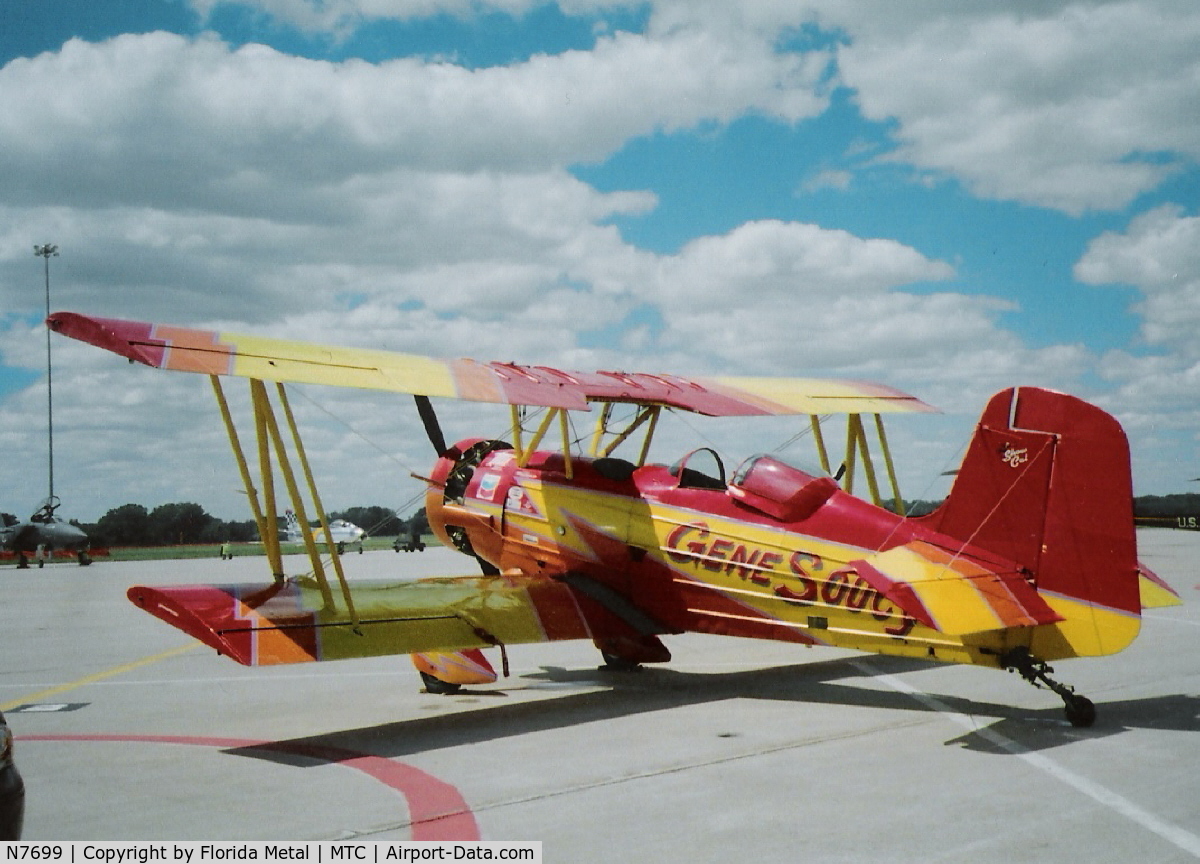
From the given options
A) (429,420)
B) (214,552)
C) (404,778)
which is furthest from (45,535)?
(404,778)

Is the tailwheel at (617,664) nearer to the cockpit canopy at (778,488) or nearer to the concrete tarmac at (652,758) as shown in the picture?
the concrete tarmac at (652,758)

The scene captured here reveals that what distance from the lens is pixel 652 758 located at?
669 centimetres

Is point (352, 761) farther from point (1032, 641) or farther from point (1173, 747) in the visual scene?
point (1173, 747)

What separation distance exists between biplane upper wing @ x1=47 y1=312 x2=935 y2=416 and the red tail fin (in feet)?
10.4

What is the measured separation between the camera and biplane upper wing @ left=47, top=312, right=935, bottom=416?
298 inches

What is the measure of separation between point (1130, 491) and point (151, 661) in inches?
432

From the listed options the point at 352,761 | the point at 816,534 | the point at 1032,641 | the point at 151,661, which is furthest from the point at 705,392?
the point at 151,661

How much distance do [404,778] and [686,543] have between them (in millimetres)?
3770

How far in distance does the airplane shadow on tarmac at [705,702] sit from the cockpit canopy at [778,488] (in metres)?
1.62

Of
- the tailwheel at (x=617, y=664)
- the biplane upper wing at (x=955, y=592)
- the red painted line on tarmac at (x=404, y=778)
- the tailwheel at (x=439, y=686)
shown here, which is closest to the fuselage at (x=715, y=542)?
the biplane upper wing at (x=955, y=592)

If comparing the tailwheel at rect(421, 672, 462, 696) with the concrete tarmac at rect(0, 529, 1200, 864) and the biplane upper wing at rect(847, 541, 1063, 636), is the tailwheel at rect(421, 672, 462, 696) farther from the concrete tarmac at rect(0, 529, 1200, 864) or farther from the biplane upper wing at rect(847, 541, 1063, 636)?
the biplane upper wing at rect(847, 541, 1063, 636)

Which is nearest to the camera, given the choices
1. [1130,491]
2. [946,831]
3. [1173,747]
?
[946,831]

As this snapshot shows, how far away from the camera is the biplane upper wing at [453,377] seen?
757cm

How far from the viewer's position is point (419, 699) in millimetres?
9344
